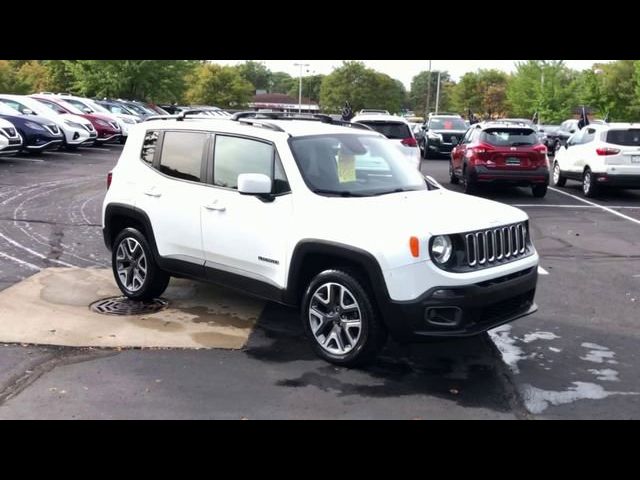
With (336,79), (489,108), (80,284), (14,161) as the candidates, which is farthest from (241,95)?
(80,284)

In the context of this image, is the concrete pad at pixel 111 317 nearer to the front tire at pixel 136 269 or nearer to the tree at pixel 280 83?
the front tire at pixel 136 269

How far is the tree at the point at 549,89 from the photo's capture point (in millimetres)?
51250

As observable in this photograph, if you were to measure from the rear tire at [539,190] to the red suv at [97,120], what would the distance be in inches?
630

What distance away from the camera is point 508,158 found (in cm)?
1496

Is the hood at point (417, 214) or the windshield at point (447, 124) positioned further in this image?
the windshield at point (447, 124)

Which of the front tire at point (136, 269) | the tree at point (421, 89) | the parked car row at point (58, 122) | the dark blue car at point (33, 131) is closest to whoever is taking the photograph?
the front tire at point (136, 269)

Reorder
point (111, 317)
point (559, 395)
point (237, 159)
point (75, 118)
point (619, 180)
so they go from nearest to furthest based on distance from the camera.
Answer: point (559, 395) → point (237, 159) → point (111, 317) → point (619, 180) → point (75, 118)

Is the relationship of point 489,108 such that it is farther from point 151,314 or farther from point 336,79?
point 151,314

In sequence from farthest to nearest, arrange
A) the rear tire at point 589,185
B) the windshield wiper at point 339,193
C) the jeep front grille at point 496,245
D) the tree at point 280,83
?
the tree at point 280,83 < the rear tire at point 589,185 < the windshield wiper at point 339,193 < the jeep front grille at point 496,245

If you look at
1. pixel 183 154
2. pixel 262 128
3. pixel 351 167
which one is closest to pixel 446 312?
pixel 351 167

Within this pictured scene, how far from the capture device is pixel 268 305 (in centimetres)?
712

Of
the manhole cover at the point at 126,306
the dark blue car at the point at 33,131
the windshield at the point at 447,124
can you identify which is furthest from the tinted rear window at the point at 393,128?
the windshield at the point at 447,124

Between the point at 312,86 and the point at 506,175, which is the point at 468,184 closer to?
the point at 506,175

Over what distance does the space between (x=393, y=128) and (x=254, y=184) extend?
10453mm
